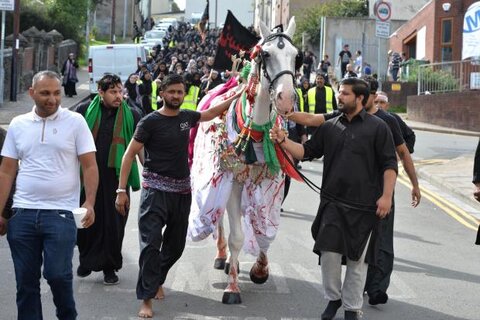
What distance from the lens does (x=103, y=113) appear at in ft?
31.5

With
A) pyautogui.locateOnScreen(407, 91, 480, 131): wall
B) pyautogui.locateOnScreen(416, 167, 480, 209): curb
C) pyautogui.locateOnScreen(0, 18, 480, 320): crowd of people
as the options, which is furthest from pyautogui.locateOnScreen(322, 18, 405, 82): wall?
pyautogui.locateOnScreen(0, 18, 480, 320): crowd of people

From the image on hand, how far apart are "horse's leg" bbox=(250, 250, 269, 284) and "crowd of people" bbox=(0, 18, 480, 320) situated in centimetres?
98

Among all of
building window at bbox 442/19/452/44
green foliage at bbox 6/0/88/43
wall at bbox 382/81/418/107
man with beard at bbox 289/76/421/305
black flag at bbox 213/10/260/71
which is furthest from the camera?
green foliage at bbox 6/0/88/43

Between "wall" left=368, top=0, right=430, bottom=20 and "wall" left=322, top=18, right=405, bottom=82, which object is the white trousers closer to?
"wall" left=322, top=18, right=405, bottom=82

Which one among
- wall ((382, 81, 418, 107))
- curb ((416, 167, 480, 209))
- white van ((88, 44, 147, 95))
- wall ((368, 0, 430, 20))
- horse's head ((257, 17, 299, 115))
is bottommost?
curb ((416, 167, 480, 209))

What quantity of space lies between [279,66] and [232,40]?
2052 millimetres

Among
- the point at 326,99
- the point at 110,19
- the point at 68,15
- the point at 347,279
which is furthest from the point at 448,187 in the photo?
the point at 110,19

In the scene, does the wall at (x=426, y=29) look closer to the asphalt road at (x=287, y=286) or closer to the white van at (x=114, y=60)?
the white van at (x=114, y=60)

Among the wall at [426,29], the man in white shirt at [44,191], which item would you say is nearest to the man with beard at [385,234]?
the man in white shirt at [44,191]

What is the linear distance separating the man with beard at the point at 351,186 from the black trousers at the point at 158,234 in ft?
3.90

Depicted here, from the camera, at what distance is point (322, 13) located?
199 ft

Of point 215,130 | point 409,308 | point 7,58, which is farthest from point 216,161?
point 7,58

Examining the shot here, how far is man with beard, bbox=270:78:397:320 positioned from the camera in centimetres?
784

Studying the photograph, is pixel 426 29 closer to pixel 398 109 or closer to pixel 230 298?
pixel 398 109
